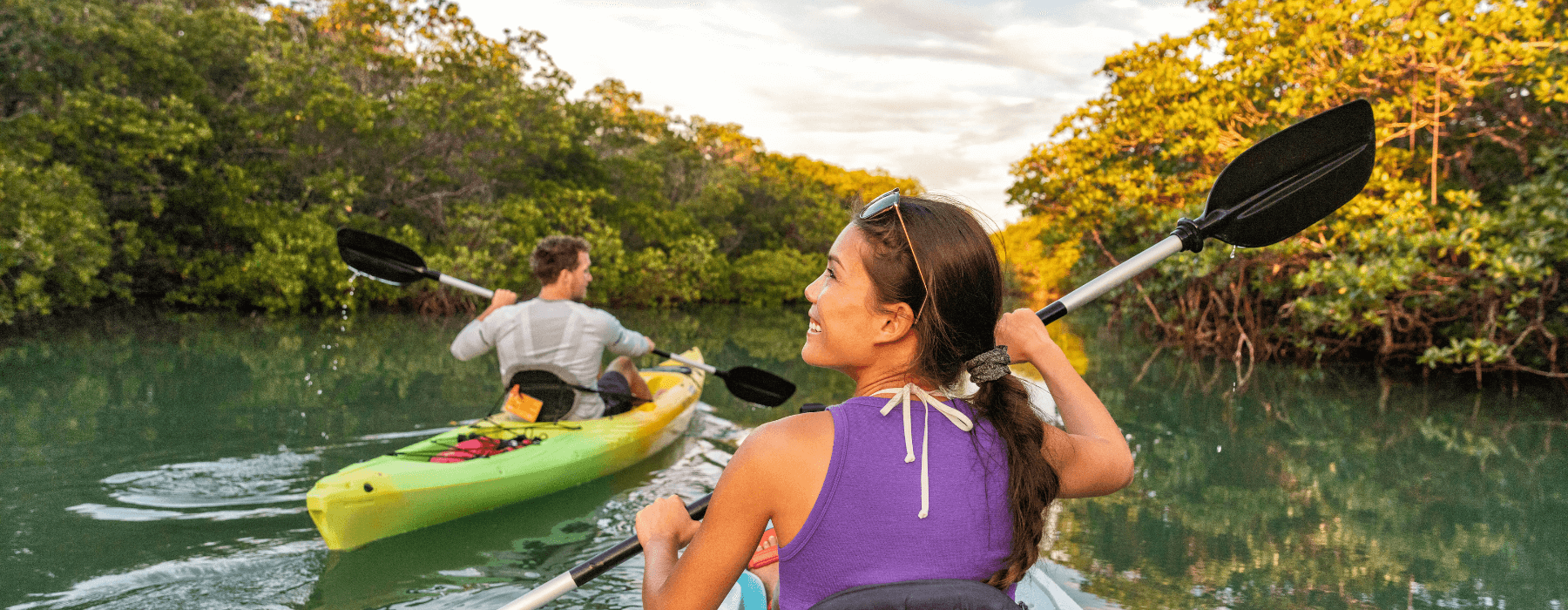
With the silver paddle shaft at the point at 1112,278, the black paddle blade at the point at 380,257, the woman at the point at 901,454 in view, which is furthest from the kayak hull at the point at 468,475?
the silver paddle shaft at the point at 1112,278

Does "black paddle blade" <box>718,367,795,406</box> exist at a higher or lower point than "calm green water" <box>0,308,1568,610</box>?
higher

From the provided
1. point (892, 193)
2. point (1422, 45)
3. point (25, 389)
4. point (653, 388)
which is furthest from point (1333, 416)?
point (25, 389)

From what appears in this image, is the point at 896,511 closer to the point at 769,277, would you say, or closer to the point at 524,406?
the point at 524,406

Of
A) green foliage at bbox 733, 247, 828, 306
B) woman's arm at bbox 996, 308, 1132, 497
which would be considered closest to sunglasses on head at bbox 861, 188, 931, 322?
woman's arm at bbox 996, 308, 1132, 497

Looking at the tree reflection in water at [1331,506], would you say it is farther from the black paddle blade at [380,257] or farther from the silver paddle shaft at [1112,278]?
the black paddle blade at [380,257]

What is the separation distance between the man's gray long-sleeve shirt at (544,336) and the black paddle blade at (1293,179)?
122 inches

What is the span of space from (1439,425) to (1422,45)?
10.1 ft

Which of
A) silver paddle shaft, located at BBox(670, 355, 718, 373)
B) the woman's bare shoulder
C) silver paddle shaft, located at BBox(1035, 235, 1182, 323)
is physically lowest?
silver paddle shaft, located at BBox(670, 355, 718, 373)

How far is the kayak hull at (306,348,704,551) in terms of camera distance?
345 cm

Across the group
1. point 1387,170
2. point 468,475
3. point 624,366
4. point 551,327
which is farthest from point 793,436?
point 1387,170

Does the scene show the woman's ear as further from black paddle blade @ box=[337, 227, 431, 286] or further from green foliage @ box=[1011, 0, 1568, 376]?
green foliage @ box=[1011, 0, 1568, 376]

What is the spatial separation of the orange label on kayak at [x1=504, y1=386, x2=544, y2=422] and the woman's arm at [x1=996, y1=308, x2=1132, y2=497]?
3605 millimetres

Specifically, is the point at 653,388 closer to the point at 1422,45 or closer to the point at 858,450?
the point at 858,450

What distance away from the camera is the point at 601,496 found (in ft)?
14.9
